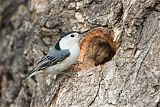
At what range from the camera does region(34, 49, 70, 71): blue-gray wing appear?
5730mm

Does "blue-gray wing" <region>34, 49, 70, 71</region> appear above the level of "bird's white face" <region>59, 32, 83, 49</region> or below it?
below

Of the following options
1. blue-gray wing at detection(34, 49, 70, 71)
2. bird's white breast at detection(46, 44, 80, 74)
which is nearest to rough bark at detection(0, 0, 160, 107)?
bird's white breast at detection(46, 44, 80, 74)

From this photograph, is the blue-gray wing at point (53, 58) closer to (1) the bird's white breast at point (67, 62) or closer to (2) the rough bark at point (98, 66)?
(1) the bird's white breast at point (67, 62)

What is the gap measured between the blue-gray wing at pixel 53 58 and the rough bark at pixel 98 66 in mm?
201

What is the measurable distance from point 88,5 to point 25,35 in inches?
65.9

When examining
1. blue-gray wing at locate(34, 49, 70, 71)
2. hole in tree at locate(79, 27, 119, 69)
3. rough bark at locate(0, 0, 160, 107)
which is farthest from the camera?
blue-gray wing at locate(34, 49, 70, 71)

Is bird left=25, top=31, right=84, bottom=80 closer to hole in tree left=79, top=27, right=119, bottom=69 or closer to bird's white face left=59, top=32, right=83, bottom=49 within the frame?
bird's white face left=59, top=32, right=83, bottom=49

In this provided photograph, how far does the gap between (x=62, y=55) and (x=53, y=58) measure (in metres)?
0.11

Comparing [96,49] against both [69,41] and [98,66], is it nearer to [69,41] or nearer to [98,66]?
[69,41]

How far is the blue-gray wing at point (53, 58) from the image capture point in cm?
573

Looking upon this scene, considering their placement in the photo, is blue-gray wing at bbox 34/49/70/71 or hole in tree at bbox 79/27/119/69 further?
Answer: blue-gray wing at bbox 34/49/70/71

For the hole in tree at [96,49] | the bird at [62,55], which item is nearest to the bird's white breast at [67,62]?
the bird at [62,55]

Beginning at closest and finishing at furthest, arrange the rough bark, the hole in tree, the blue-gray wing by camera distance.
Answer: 1. the rough bark
2. the hole in tree
3. the blue-gray wing

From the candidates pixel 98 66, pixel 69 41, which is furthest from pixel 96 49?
pixel 98 66
